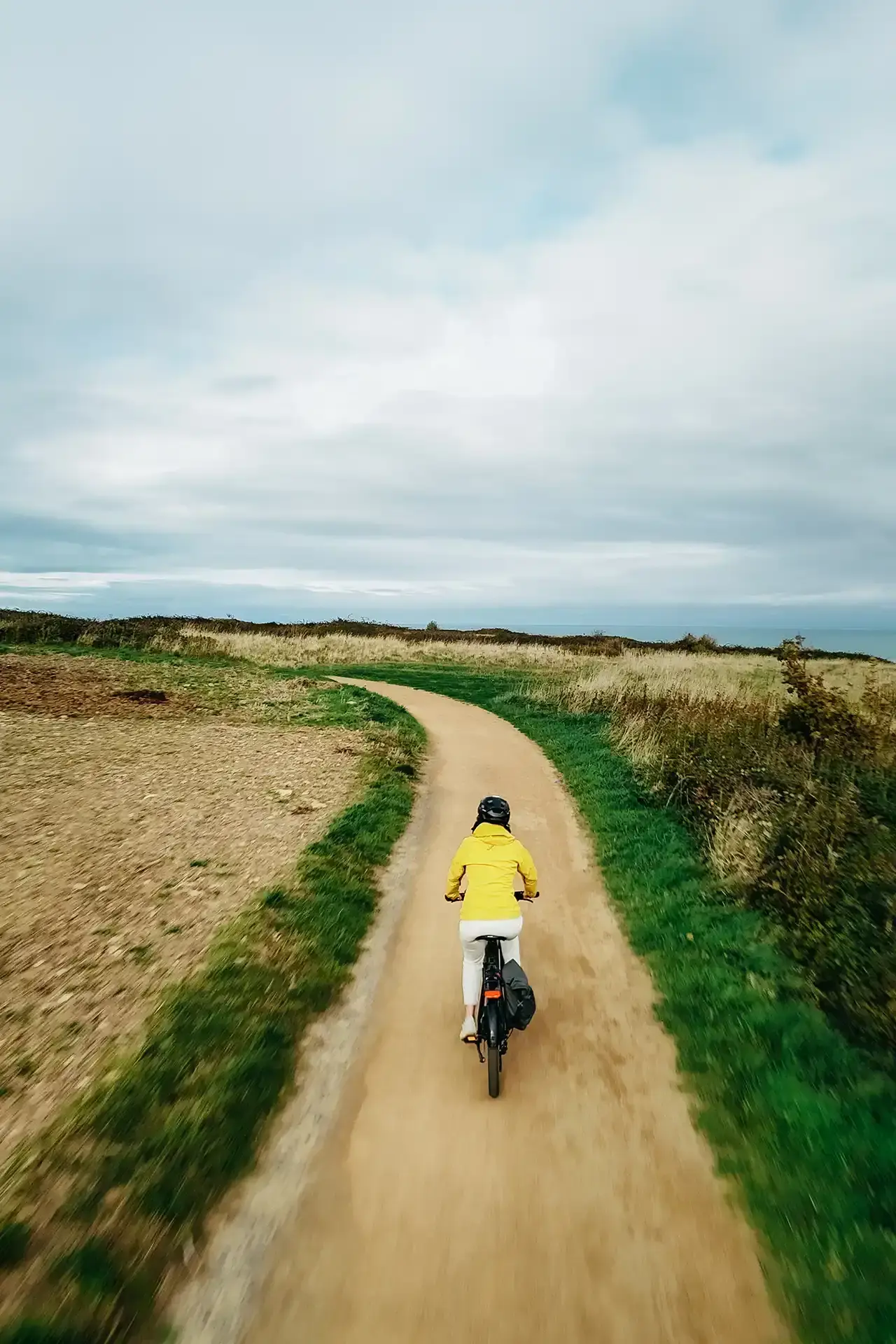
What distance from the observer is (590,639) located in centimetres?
5859

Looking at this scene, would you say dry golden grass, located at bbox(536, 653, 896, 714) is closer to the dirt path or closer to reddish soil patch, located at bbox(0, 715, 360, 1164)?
reddish soil patch, located at bbox(0, 715, 360, 1164)

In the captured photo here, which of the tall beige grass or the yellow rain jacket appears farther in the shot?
the tall beige grass

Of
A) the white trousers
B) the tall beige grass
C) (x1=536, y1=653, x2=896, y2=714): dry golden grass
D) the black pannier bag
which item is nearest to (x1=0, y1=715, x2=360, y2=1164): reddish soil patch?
the white trousers

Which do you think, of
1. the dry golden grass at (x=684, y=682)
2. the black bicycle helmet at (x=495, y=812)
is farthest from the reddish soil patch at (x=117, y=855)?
the dry golden grass at (x=684, y=682)

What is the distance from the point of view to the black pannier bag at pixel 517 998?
5828 mm

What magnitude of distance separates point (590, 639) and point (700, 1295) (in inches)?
2202

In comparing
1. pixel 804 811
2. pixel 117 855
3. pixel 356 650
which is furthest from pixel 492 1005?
pixel 356 650

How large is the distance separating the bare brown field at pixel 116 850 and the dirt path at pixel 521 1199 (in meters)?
2.33

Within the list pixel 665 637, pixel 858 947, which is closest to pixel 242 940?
pixel 858 947

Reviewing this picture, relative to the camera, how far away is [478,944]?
20.7 ft

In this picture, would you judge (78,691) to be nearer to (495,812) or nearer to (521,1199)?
(495,812)

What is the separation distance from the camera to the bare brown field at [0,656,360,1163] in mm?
6125

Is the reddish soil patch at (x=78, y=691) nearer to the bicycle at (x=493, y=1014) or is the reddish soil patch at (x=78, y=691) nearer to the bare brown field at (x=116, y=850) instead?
the bare brown field at (x=116, y=850)

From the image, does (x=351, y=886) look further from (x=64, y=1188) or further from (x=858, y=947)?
(x=858, y=947)
